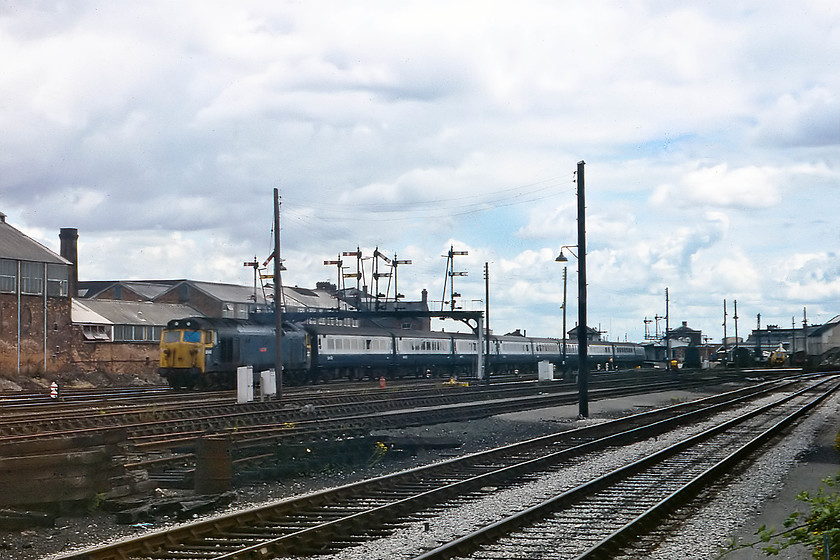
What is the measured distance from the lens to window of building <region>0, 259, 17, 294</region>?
53.1 metres

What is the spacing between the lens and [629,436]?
22.8m

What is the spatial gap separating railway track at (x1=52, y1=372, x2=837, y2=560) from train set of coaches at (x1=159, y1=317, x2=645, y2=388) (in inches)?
923

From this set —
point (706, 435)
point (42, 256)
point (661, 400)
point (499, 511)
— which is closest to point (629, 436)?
point (706, 435)

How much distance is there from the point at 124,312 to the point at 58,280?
1048 cm

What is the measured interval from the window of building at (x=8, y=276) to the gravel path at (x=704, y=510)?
35.3 metres

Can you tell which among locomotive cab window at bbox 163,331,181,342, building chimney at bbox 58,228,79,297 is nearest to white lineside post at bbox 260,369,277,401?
locomotive cab window at bbox 163,331,181,342

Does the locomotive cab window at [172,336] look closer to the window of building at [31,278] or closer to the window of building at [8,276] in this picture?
the window of building at [8,276]

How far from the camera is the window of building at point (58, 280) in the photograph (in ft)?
186

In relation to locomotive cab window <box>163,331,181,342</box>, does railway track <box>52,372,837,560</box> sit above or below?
below

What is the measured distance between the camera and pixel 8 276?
2109 inches

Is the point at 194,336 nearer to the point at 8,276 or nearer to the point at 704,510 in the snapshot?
the point at 8,276

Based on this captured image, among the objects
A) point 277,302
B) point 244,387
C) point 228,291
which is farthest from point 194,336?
point 228,291

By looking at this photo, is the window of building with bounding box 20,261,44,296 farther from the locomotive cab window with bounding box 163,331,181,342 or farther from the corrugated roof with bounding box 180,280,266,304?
the corrugated roof with bounding box 180,280,266,304

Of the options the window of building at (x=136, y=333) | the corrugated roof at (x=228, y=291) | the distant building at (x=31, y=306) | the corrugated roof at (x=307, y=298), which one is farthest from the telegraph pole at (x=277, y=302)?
the corrugated roof at (x=307, y=298)
